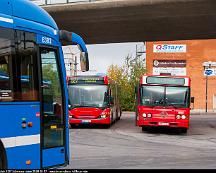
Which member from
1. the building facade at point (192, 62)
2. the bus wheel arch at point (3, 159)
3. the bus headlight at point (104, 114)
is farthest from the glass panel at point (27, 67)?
the building facade at point (192, 62)

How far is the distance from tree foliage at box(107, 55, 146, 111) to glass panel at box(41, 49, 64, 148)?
43359 mm

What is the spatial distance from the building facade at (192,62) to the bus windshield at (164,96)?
38.5m

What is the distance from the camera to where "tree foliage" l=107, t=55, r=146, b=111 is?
2182 inches

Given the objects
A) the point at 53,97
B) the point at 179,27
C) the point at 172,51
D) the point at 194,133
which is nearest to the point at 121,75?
the point at 172,51

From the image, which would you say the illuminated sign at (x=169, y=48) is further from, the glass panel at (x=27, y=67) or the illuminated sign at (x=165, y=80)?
the glass panel at (x=27, y=67)

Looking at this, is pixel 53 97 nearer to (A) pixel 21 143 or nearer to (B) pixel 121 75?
(A) pixel 21 143

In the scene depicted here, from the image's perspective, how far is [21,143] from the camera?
8.68m

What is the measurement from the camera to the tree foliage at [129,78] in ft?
182

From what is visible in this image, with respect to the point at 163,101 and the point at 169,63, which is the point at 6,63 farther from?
the point at 169,63

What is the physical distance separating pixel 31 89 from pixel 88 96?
57.8ft

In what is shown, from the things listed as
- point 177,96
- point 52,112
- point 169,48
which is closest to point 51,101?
point 52,112

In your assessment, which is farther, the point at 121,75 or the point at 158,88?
the point at 121,75

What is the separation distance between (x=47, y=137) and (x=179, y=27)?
25824 mm

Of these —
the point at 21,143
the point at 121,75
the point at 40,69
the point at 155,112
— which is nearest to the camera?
the point at 21,143
